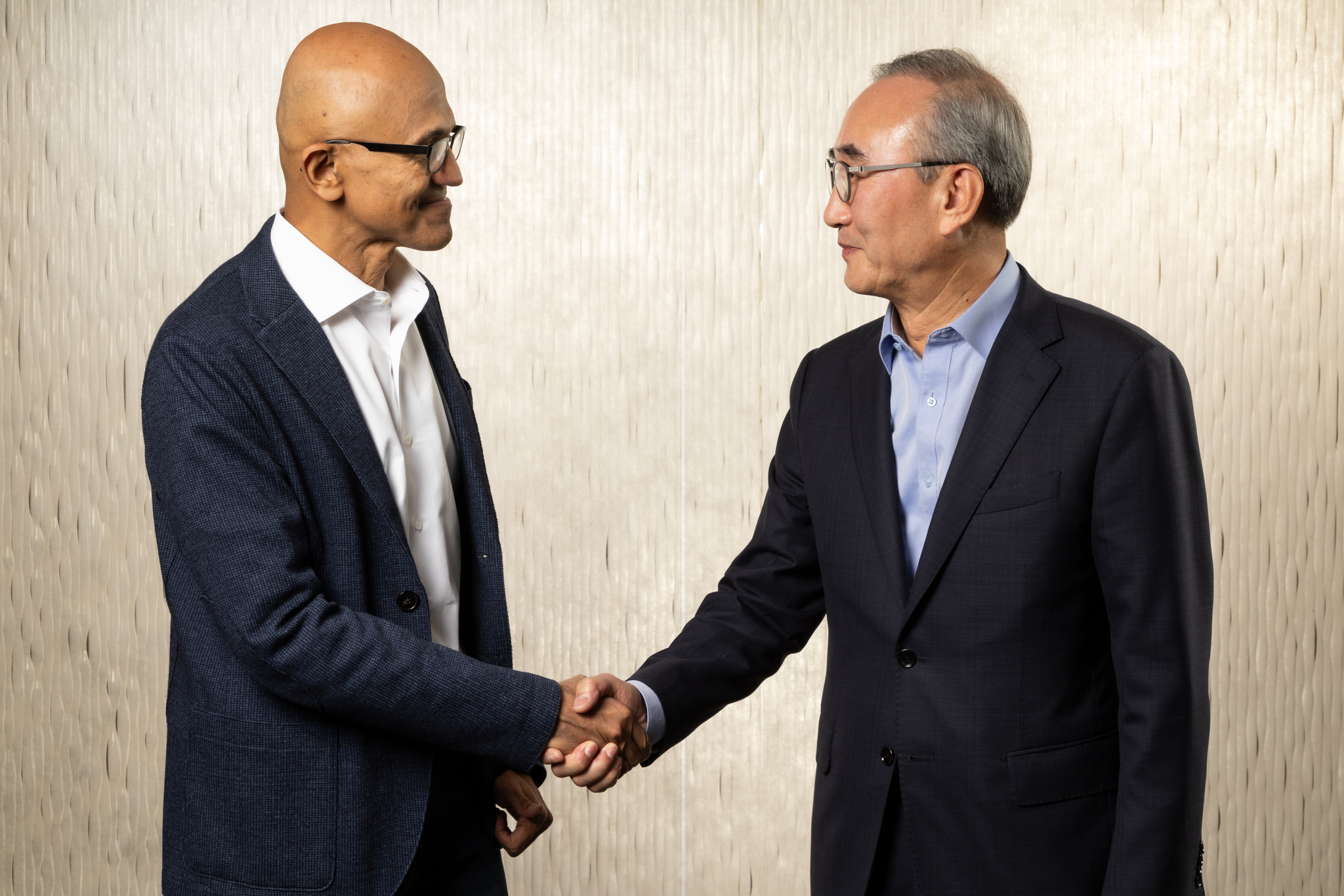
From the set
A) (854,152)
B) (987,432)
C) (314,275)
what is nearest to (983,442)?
(987,432)

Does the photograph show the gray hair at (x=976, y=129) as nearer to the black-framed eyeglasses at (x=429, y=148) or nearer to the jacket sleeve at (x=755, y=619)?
the jacket sleeve at (x=755, y=619)

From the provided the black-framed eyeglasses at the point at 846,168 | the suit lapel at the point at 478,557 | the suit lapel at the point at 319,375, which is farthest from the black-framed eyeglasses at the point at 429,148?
the black-framed eyeglasses at the point at 846,168

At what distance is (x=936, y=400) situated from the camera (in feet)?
6.19

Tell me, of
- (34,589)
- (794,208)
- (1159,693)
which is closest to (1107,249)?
(794,208)

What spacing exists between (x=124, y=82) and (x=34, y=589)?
125 centimetres

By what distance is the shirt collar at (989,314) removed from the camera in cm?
187

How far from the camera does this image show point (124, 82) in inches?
121

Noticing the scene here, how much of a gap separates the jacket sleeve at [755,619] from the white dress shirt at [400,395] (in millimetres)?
452

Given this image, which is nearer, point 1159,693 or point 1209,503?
point 1159,693

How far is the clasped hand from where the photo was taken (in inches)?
71.7

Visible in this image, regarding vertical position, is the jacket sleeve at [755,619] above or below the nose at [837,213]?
below

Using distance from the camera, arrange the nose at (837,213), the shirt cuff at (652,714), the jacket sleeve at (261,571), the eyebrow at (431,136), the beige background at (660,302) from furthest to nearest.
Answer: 1. the beige background at (660,302)
2. the shirt cuff at (652,714)
3. the nose at (837,213)
4. the eyebrow at (431,136)
5. the jacket sleeve at (261,571)

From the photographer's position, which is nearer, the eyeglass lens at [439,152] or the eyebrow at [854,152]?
the eyeglass lens at [439,152]

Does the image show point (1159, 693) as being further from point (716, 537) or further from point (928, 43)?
point (928, 43)
